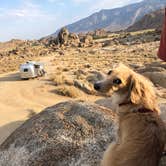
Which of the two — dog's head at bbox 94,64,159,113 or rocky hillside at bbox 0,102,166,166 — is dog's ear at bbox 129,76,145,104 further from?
rocky hillside at bbox 0,102,166,166

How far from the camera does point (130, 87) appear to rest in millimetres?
4922

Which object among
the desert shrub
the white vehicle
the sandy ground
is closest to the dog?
the sandy ground

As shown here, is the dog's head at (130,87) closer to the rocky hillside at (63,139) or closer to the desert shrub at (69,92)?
the rocky hillside at (63,139)

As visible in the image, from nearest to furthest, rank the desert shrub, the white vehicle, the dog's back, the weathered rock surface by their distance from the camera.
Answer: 1. the dog's back
2. the weathered rock surface
3. the desert shrub
4. the white vehicle

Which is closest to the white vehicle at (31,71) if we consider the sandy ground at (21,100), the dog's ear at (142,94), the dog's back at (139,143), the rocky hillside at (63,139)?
the sandy ground at (21,100)

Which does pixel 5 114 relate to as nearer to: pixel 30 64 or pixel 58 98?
pixel 58 98

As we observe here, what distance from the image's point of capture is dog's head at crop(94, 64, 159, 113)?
4781 mm

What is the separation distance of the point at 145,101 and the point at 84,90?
14.7 metres

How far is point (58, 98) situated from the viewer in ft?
60.3

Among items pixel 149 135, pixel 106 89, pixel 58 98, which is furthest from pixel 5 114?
pixel 149 135

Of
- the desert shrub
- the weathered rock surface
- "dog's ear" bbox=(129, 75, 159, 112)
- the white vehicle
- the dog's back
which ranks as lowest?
the white vehicle

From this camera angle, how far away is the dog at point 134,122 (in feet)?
13.5

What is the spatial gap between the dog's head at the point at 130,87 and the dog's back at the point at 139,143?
0.70 feet

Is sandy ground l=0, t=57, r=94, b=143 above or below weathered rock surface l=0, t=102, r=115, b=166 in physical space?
below
